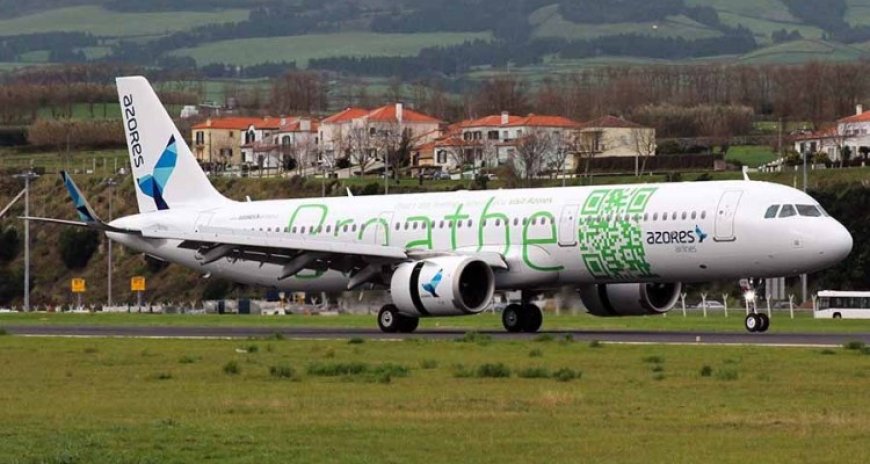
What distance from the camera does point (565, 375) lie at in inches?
1519

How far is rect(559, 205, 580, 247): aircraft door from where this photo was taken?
58531mm

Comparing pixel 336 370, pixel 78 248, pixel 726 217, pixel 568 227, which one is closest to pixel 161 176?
pixel 568 227

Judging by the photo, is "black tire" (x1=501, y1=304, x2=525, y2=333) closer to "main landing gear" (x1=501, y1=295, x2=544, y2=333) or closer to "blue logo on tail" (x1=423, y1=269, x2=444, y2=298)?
"main landing gear" (x1=501, y1=295, x2=544, y2=333)

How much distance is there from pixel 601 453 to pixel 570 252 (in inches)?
1255

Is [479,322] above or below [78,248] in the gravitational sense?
below

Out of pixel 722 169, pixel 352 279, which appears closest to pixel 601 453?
pixel 352 279

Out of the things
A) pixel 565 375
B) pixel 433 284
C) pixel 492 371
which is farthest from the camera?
pixel 433 284

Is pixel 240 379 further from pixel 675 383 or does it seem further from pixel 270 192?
pixel 270 192

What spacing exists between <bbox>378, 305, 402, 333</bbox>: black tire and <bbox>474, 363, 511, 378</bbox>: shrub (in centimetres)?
2089

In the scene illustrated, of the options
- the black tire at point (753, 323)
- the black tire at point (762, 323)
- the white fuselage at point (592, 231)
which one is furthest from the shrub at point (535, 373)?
the black tire at point (762, 323)

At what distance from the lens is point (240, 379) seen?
130 feet

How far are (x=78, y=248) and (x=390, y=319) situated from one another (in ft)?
313

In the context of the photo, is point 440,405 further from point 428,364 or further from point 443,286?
point 443,286

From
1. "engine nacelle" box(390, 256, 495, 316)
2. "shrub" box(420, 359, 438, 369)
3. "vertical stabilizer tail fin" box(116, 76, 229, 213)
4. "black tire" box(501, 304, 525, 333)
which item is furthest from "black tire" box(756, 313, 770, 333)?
"vertical stabilizer tail fin" box(116, 76, 229, 213)
